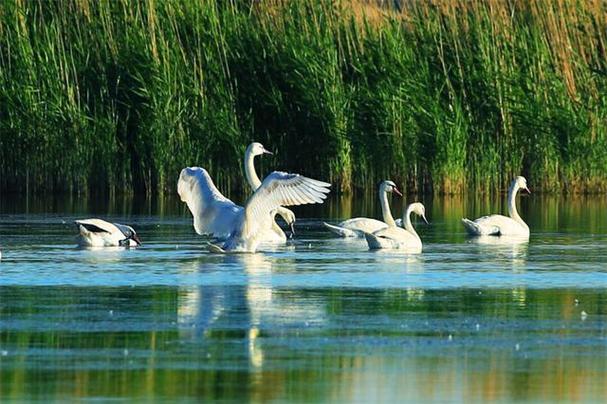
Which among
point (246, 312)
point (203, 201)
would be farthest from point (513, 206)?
point (246, 312)

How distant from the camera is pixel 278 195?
1700 centimetres

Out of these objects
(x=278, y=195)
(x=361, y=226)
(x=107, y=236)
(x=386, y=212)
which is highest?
(x=278, y=195)

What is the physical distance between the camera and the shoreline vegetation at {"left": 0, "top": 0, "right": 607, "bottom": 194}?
25.5 metres

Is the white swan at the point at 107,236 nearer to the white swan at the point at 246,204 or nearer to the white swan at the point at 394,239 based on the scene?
the white swan at the point at 246,204

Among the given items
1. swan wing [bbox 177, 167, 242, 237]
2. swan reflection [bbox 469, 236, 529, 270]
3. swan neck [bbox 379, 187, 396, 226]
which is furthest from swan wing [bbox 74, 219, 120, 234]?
swan reflection [bbox 469, 236, 529, 270]

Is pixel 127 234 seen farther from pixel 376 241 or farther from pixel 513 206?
pixel 513 206

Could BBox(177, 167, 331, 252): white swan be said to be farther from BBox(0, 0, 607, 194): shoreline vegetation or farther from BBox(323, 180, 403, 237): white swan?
Answer: BBox(0, 0, 607, 194): shoreline vegetation

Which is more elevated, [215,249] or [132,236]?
[132,236]

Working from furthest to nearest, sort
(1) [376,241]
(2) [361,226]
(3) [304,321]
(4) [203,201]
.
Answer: (2) [361,226] < (4) [203,201] < (1) [376,241] < (3) [304,321]

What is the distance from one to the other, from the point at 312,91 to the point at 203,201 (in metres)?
7.89

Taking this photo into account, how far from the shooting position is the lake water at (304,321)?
9211 mm

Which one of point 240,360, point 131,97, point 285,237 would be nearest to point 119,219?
point 285,237

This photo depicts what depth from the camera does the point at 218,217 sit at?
58.6ft

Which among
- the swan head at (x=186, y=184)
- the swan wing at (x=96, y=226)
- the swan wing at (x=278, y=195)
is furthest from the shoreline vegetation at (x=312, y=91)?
the swan wing at (x=278, y=195)
